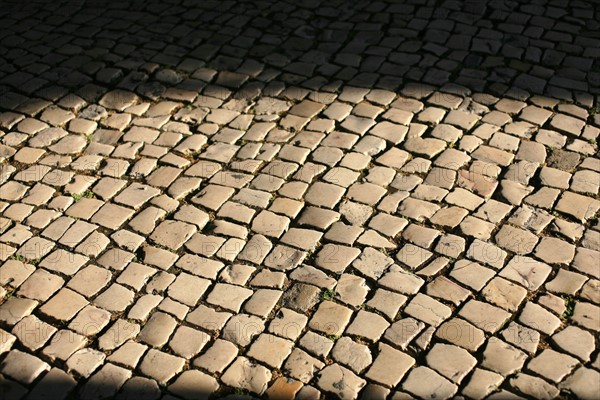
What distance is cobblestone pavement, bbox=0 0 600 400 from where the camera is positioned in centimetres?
405

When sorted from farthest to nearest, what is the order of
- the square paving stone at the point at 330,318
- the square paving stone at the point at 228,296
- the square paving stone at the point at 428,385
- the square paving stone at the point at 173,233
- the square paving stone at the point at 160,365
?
the square paving stone at the point at 173,233, the square paving stone at the point at 228,296, the square paving stone at the point at 330,318, the square paving stone at the point at 160,365, the square paving stone at the point at 428,385

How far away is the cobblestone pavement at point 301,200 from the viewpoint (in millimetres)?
4055

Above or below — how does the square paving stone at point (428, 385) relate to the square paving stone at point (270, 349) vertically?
above

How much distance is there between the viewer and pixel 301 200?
514 cm

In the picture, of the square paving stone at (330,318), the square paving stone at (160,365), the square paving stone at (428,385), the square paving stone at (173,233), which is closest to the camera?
the square paving stone at (428,385)

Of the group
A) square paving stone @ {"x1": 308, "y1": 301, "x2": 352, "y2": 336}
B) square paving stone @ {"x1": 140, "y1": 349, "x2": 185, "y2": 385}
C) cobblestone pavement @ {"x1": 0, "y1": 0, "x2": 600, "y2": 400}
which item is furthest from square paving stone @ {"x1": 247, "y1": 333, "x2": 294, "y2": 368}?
square paving stone @ {"x1": 140, "y1": 349, "x2": 185, "y2": 385}

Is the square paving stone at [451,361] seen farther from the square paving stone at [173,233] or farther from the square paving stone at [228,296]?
the square paving stone at [173,233]

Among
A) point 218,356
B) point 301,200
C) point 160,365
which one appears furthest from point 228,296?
point 301,200

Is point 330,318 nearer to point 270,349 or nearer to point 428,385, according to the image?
point 270,349

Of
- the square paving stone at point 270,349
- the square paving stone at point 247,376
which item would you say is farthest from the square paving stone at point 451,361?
the square paving stone at point 247,376

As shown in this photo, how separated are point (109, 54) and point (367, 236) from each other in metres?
3.25

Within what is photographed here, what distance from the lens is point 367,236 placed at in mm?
4805

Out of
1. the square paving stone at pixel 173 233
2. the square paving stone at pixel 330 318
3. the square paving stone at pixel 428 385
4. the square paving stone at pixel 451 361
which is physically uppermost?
the square paving stone at pixel 451 361

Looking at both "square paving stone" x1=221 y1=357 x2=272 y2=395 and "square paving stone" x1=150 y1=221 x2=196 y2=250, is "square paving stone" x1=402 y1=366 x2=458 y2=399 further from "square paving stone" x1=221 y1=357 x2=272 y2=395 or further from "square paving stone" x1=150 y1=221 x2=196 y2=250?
"square paving stone" x1=150 y1=221 x2=196 y2=250
